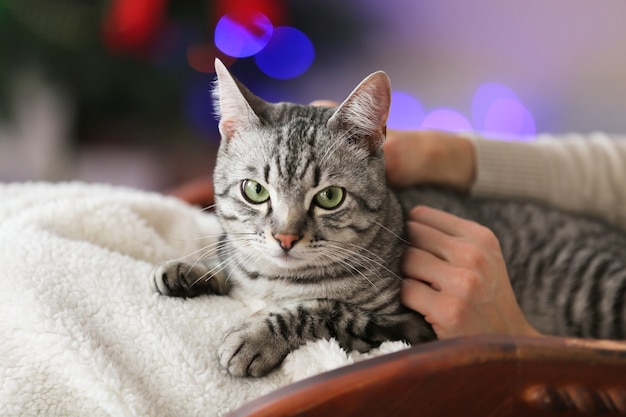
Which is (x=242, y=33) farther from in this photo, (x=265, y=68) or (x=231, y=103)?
(x=231, y=103)

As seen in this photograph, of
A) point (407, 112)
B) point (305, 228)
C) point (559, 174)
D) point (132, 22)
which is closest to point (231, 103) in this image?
point (305, 228)

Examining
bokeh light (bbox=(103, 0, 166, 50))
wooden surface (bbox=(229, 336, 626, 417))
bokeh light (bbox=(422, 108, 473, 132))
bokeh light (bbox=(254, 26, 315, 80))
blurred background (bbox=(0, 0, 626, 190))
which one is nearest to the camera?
wooden surface (bbox=(229, 336, 626, 417))

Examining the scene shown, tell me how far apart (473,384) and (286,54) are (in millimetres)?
2477

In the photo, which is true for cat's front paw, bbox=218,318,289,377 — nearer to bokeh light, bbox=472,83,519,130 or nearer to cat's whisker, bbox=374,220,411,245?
Result: cat's whisker, bbox=374,220,411,245

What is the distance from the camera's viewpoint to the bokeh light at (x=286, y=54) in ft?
9.11

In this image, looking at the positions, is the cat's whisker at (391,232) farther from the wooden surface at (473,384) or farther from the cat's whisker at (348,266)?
the wooden surface at (473,384)

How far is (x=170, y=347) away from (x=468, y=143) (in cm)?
95

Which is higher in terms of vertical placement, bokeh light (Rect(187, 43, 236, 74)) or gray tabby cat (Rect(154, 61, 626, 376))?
bokeh light (Rect(187, 43, 236, 74))

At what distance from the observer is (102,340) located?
0.82 m

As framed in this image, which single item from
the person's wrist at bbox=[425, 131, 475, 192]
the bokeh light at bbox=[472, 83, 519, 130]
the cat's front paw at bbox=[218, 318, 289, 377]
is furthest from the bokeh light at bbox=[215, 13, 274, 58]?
the cat's front paw at bbox=[218, 318, 289, 377]

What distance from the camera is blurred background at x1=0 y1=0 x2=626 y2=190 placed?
7.98ft

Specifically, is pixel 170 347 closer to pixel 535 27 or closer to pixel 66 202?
pixel 66 202

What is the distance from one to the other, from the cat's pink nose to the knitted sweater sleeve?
2.33 feet

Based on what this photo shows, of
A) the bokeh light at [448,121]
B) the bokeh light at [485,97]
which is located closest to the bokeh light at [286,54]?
the bokeh light at [448,121]
